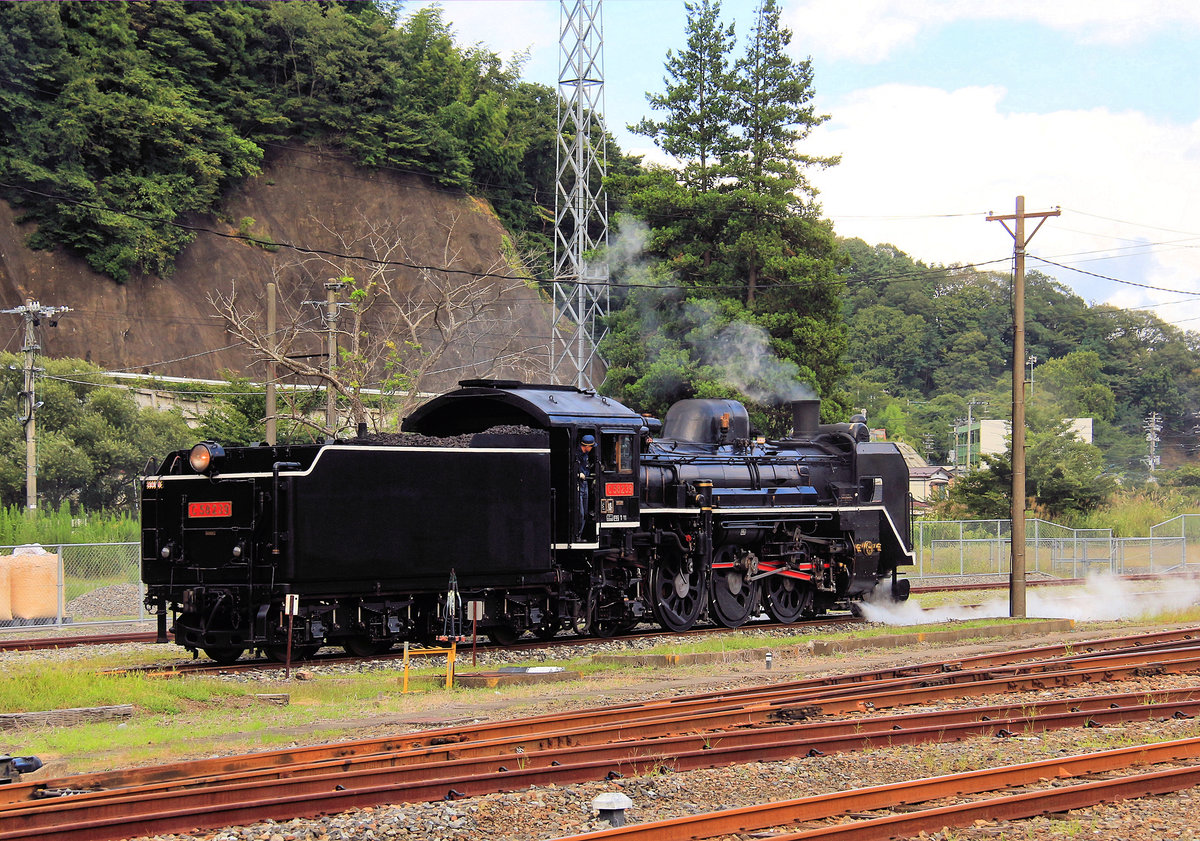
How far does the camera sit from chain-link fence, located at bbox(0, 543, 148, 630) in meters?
19.9

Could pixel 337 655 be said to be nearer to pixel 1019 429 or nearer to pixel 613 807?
pixel 613 807

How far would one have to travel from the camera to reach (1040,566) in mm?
33562

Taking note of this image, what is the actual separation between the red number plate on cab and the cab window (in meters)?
5.18

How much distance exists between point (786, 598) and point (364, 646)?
326 inches

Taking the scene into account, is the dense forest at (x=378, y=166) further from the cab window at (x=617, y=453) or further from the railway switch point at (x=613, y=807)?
the railway switch point at (x=613, y=807)

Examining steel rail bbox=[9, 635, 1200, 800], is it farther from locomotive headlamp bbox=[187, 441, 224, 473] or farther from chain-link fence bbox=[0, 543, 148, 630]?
chain-link fence bbox=[0, 543, 148, 630]

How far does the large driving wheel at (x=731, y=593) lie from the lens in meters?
18.8

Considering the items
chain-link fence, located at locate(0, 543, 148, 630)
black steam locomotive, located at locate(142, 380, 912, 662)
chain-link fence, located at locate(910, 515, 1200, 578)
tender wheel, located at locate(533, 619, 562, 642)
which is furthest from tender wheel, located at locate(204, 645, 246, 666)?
chain-link fence, located at locate(910, 515, 1200, 578)

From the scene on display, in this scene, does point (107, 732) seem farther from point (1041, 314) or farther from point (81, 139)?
point (1041, 314)

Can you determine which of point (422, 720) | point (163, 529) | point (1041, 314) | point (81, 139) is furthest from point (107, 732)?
point (1041, 314)

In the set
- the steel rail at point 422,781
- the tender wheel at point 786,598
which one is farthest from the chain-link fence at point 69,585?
the steel rail at point 422,781

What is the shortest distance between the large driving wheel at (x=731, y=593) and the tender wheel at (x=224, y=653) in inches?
297

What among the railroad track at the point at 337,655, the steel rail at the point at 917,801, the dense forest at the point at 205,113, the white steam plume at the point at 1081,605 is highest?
the dense forest at the point at 205,113

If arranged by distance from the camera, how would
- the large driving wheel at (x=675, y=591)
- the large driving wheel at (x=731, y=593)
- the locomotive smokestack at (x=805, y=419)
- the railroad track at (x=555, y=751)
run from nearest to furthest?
1. the railroad track at (x=555, y=751)
2. the large driving wheel at (x=675, y=591)
3. the large driving wheel at (x=731, y=593)
4. the locomotive smokestack at (x=805, y=419)
